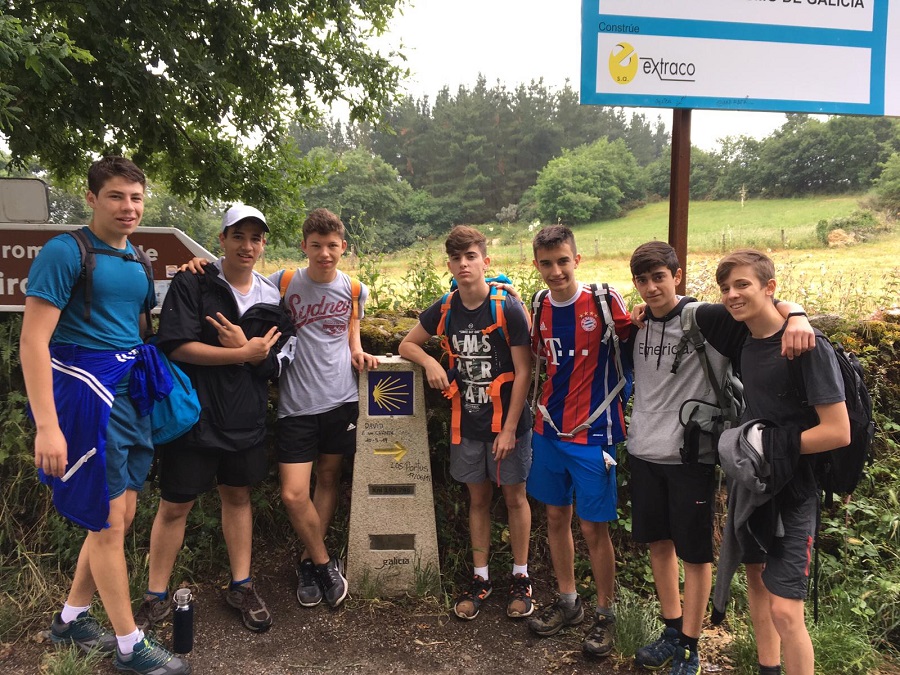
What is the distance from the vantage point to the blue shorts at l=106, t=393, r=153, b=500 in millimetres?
2660

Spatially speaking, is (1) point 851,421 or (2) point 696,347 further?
(2) point 696,347

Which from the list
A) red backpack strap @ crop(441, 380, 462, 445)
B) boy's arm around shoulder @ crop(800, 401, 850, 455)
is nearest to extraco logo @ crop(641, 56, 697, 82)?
red backpack strap @ crop(441, 380, 462, 445)

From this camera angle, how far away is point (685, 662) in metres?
2.76

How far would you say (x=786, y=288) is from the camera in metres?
5.79

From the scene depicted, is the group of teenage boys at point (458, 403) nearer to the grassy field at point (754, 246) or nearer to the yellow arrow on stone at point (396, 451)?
the yellow arrow on stone at point (396, 451)

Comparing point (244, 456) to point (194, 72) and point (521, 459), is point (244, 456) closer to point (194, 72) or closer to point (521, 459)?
point (521, 459)

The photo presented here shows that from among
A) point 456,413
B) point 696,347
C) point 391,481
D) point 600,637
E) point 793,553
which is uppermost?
point 696,347

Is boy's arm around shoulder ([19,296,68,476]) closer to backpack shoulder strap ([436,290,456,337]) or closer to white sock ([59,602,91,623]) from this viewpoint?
white sock ([59,602,91,623])

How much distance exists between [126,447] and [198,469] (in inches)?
15.2

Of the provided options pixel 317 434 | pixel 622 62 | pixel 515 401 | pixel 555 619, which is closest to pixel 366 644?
pixel 555 619

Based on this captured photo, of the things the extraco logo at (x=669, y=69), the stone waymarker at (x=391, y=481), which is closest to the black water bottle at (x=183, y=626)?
the stone waymarker at (x=391, y=481)

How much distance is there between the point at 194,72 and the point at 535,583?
4.36 meters

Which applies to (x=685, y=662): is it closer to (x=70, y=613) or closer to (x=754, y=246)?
(x=70, y=613)

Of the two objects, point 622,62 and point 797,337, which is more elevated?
point 622,62
